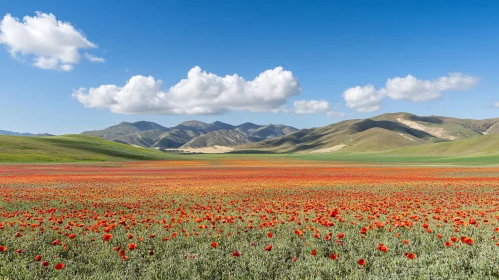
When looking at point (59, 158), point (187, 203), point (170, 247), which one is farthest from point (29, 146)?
point (170, 247)

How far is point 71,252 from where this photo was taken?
810 centimetres

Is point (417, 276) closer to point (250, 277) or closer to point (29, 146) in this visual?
point (250, 277)

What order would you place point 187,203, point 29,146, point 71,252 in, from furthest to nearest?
point 29,146 < point 187,203 < point 71,252

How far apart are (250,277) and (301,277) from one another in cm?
107

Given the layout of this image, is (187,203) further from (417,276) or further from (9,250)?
(417,276)

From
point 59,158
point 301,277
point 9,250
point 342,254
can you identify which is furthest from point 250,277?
Answer: point 59,158

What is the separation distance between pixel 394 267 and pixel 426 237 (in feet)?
10.5

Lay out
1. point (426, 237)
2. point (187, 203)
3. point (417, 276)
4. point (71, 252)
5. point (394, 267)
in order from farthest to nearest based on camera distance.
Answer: point (187, 203)
point (426, 237)
point (71, 252)
point (394, 267)
point (417, 276)

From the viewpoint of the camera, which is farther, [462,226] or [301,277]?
[462,226]

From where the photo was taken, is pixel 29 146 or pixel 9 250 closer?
pixel 9 250

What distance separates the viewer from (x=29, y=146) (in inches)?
4678

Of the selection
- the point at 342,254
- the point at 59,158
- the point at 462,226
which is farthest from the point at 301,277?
the point at 59,158

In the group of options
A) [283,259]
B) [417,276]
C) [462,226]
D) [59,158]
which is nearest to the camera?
[417,276]

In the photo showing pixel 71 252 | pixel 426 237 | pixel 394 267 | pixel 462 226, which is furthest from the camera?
pixel 462 226
